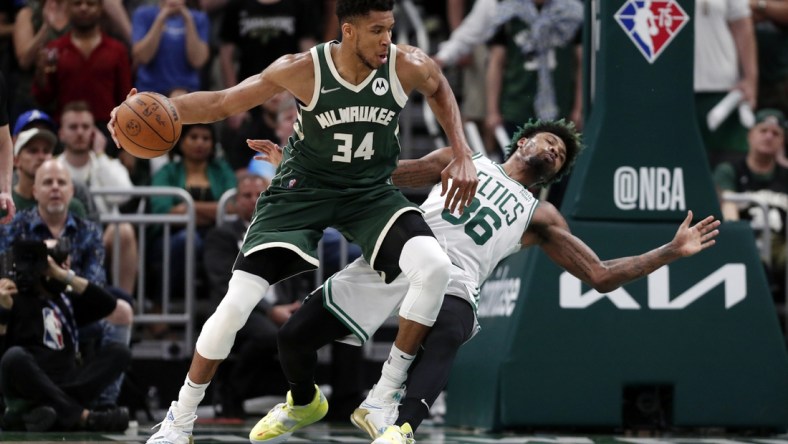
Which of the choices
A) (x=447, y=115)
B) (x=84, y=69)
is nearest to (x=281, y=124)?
(x=84, y=69)

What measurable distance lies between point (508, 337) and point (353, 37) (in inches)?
117

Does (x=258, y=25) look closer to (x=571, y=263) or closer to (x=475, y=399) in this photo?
(x=475, y=399)

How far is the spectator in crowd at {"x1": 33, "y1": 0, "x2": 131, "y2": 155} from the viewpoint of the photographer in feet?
39.5

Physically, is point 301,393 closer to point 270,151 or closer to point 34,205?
point 270,151

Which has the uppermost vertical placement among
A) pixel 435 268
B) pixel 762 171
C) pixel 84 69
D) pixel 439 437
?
pixel 84 69

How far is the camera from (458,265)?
7.63m

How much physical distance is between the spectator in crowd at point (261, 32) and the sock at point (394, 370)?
242 inches

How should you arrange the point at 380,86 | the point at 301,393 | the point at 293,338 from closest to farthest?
the point at 380,86 < the point at 293,338 < the point at 301,393

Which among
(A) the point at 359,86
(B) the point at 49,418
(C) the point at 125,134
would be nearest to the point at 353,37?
(A) the point at 359,86

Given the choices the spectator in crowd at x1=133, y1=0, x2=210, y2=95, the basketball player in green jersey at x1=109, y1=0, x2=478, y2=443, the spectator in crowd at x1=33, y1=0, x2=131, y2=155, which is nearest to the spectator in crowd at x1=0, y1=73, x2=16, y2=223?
the basketball player in green jersey at x1=109, y1=0, x2=478, y2=443

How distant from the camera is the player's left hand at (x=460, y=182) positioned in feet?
21.7

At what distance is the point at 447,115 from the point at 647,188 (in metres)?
2.63

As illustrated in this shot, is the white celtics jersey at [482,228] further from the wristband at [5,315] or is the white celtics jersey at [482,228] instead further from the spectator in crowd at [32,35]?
the spectator in crowd at [32,35]

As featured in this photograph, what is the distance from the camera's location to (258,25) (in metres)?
12.9
